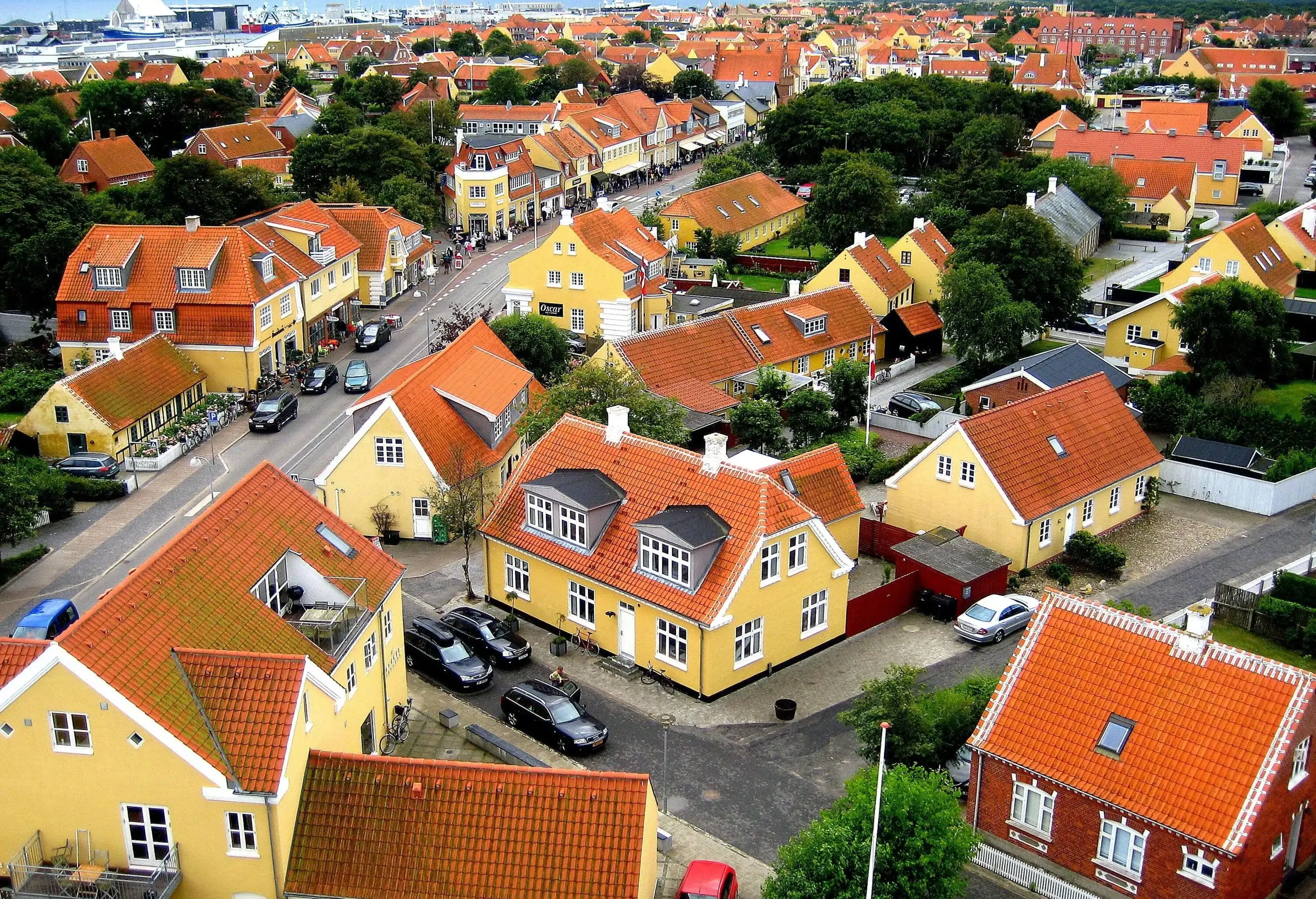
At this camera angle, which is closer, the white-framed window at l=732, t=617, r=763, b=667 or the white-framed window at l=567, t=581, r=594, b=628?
the white-framed window at l=732, t=617, r=763, b=667

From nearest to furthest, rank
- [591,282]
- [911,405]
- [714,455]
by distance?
[714,455] < [911,405] < [591,282]

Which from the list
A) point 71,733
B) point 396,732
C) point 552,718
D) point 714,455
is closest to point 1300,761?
point 714,455

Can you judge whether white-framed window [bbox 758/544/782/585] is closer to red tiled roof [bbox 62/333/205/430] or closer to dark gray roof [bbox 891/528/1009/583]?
dark gray roof [bbox 891/528/1009/583]

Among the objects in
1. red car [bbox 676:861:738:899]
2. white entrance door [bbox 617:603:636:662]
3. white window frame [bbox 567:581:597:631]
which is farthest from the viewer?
white window frame [bbox 567:581:597:631]

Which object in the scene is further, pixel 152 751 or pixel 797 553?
pixel 797 553

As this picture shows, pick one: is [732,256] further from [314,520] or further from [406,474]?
[314,520]

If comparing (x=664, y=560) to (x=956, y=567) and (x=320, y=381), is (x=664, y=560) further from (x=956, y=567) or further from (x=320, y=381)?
(x=320, y=381)

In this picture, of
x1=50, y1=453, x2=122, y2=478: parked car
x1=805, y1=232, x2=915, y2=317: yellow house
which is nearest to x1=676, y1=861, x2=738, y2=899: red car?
x1=50, y1=453, x2=122, y2=478: parked car
